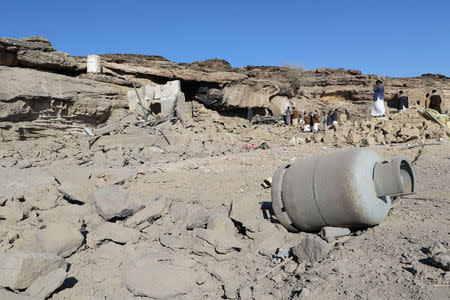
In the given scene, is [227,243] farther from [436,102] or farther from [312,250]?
[436,102]

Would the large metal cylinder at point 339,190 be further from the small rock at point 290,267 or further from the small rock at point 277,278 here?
the small rock at point 277,278

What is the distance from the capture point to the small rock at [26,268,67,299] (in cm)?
256

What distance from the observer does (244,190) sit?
529 cm

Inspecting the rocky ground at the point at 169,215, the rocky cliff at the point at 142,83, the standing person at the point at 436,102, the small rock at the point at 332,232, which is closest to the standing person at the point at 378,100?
the rocky ground at the point at 169,215

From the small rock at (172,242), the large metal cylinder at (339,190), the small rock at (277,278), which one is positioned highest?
the large metal cylinder at (339,190)

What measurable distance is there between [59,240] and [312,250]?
2.50 m

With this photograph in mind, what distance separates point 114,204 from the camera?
4074 millimetres

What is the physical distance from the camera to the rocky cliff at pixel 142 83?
Result: 945 cm

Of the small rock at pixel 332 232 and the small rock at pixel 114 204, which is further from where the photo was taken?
the small rock at pixel 114 204

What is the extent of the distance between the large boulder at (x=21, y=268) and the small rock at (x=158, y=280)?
758 millimetres

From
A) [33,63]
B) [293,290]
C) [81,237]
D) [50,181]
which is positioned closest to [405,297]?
[293,290]

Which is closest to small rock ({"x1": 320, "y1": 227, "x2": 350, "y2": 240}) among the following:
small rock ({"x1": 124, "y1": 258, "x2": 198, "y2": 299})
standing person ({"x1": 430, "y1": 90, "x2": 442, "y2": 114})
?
small rock ({"x1": 124, "y1": 258, "x2": 198, "y2": 299})

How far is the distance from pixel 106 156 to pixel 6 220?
436cm

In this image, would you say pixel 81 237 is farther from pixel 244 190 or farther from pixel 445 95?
pixel 445 95
